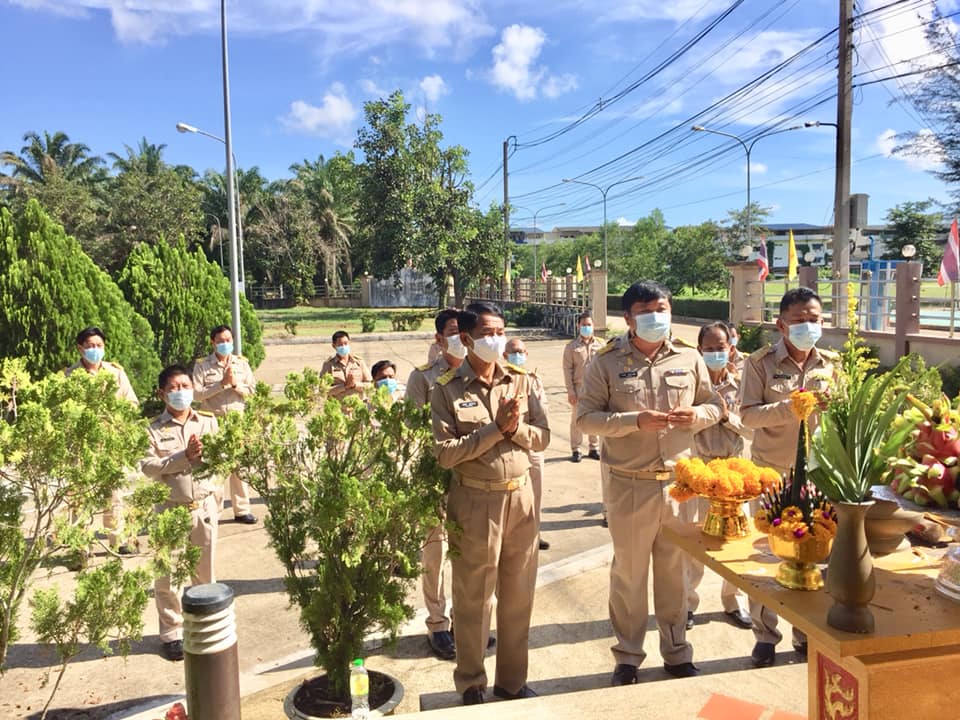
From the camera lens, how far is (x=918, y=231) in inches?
1619

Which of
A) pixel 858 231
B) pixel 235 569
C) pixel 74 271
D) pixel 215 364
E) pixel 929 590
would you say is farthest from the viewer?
pixel 858 231

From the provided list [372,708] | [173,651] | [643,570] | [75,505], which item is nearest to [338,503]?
[372,708]

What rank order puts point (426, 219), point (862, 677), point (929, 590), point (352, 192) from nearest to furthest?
point (862, 677) < point (929, 590) < point (426, 219) < point (352, 192)

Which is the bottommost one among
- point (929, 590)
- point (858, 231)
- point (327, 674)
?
point (327, 674)

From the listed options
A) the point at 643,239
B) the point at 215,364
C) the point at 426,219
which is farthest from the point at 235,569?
the point at 643,239

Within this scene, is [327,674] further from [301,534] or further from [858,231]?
[858,231]

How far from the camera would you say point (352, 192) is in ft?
133

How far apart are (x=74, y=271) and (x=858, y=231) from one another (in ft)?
46.5

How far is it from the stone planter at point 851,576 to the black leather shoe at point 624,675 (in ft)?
6.42

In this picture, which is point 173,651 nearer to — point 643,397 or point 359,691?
point 359,691

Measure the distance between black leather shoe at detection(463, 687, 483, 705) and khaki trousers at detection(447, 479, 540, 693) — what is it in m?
0.02

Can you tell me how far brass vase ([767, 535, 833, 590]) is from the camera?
7.70ft

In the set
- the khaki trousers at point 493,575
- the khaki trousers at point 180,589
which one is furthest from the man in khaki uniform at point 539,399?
the khaki trousers at point 180,589

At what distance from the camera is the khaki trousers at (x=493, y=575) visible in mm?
3553
